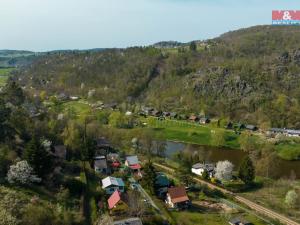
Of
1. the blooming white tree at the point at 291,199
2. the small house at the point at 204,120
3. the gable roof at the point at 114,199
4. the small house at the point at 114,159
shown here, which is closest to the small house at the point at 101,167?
the small house at the point at 114,159

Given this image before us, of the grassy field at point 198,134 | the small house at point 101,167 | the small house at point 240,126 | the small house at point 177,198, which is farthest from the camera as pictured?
the small house at point 240,126

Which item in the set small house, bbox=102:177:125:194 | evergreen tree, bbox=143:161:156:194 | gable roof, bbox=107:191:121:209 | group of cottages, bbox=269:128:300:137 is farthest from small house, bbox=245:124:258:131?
gable roof, bbox=107:191:121:209

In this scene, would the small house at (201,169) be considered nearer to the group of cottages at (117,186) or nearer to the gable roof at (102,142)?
the group of cottages at (117,186)

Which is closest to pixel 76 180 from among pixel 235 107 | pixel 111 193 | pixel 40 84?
pixel 111 193

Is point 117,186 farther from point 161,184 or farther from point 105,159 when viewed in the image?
point 105,159

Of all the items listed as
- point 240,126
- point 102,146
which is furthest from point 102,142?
point 240,126

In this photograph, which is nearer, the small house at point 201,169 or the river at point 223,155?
the small house at point 201,169

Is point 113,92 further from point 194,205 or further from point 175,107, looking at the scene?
point 194,205
